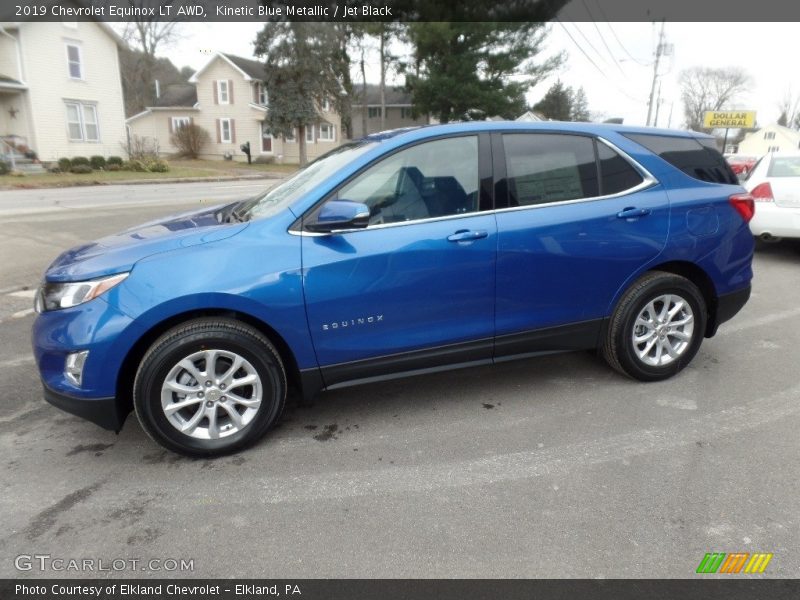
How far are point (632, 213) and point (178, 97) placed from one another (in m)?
47.4

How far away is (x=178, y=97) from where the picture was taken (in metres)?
44.4

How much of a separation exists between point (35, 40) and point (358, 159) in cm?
2974

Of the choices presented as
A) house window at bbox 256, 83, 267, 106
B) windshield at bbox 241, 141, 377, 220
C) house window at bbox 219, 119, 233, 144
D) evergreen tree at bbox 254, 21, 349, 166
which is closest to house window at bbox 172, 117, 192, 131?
house window at bbox 219, 119, 233, 144

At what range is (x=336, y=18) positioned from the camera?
34.4 metres

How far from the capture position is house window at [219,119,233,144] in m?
40.8

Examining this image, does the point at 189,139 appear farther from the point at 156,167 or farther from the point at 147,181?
the point at 147,181

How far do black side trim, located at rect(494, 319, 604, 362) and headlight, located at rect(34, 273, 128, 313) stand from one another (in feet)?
7.29

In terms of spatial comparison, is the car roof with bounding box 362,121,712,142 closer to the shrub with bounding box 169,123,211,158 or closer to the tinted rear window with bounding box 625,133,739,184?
the tinted rear window with bounding box 625,133,739,184

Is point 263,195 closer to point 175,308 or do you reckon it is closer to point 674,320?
point 175,308

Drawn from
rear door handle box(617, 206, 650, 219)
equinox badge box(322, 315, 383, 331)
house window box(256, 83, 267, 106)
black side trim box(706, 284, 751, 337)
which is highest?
house window box(256, 83, 267, 106)

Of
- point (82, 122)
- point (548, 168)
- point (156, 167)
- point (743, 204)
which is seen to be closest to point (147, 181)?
point (156, 167)

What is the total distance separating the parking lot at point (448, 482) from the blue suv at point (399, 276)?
340 mm

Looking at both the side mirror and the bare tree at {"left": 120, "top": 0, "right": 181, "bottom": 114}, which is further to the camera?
the bare tree at {"left": 120, "top": 0, "right": 181, "bottom": 114}
